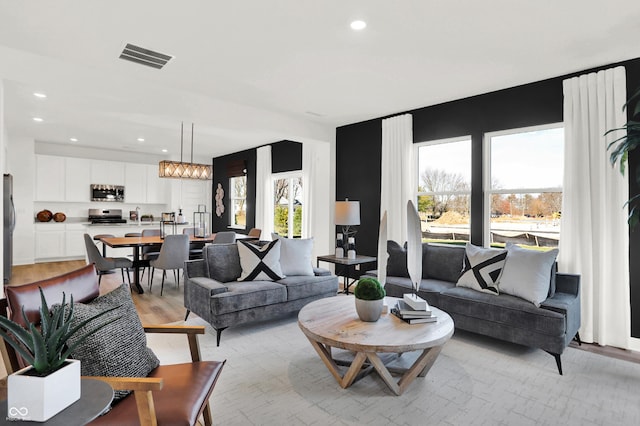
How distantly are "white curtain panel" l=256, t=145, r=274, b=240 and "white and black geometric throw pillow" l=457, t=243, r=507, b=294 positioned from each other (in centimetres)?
482

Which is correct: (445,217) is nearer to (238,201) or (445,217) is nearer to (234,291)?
(234,291)

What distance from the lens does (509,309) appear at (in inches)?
120

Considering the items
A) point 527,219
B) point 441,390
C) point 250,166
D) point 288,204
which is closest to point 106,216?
point 250,166

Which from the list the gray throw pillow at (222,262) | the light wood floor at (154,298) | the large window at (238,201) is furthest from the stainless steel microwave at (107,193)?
the gray throw pillow at (222,262)

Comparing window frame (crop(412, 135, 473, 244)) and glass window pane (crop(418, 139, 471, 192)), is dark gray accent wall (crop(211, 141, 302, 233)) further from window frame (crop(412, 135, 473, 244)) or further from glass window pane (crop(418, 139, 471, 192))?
glass window pane (crop(418, 139, 471, 192))

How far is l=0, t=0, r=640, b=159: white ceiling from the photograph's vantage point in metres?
2.54

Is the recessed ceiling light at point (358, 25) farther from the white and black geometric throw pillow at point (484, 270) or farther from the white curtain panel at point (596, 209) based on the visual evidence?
the white and black geometric throw pillow at point (484, 270)

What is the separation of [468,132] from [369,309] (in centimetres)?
302

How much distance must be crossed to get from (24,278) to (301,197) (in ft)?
16.6

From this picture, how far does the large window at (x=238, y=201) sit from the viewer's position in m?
8.64

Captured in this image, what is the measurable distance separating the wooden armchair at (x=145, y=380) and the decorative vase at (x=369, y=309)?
108 cm

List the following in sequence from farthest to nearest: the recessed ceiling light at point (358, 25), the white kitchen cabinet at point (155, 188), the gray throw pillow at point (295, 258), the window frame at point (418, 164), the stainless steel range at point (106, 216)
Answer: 1. the white kitchen cabinet at point (155, 188)
2. the stainless steel range at point (106, 216)
3. the window frame at point (418, 164)
4. the gray throw pillow at point (295, 258)
5. the recessed ceiling light at point (358, 25)

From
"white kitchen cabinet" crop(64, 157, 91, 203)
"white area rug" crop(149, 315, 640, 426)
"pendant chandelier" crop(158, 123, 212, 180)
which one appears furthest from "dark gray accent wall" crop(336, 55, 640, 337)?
"white kitchen cabinet" crop(64, 157, 91, 203)

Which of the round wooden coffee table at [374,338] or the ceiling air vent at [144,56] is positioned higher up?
the ceiling air vent at [144,56]
